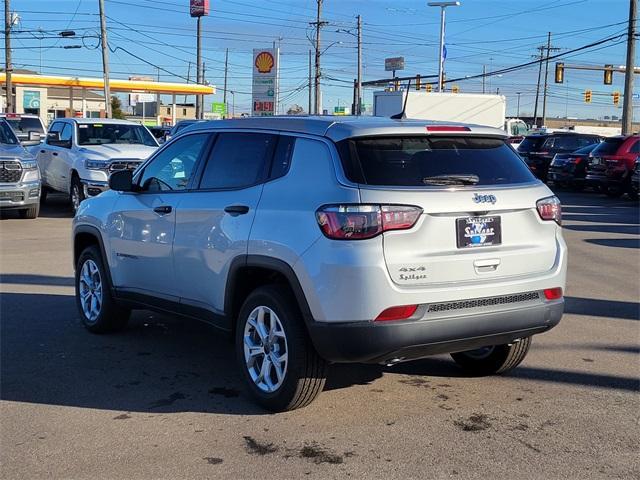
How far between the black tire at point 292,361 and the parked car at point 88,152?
11584 millimetres

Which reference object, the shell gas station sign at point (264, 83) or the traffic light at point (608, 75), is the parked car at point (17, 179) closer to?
the shell gas station sign at point (264, 83)

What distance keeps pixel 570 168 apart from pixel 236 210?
22.8 metres

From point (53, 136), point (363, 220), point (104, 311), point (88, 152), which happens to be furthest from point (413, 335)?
point (53, 136)

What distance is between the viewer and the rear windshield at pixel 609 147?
23.2m

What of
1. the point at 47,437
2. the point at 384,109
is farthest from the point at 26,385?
the point at 384,109

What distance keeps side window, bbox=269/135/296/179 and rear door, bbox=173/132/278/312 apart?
0.22ft

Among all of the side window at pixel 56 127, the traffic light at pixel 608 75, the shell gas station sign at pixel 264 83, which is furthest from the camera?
the traffic light at pixel 608 75

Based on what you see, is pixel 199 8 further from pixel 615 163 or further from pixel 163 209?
pixel 163 209

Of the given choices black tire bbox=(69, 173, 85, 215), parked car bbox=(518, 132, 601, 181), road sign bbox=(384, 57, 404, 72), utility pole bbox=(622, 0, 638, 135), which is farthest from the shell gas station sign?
road sign bbox=(384, 57, 404, 72)

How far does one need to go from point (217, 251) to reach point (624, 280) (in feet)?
22.6

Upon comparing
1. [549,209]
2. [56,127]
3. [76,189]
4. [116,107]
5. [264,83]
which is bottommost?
[76,189]

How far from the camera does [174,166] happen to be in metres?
6.31

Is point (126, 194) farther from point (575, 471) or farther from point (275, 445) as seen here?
point (575, 471)

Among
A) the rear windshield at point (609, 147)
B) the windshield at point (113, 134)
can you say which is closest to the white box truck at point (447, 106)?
the rear windshield at point (609, 147)
